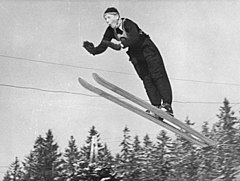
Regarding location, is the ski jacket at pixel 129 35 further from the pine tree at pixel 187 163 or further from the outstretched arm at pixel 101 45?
the pine tree at pixel 187 163

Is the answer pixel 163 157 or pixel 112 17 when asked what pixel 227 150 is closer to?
pixel 163 157

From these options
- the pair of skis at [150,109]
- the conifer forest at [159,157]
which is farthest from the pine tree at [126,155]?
the pair of skis at [150,109]

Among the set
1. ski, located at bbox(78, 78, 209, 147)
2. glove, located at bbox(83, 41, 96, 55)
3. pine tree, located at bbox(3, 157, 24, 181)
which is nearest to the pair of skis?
ski, located at bbox(78, 78, 209, 147)

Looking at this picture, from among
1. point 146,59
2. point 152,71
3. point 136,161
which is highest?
point 136,161

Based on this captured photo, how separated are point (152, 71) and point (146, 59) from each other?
0.20 metres

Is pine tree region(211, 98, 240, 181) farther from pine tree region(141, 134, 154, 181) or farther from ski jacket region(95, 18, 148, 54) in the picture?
ski jacket region(95, 18, 148, 54)

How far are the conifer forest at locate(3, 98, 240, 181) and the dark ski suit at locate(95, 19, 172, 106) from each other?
64.8 ft

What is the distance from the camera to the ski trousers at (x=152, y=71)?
240 inches

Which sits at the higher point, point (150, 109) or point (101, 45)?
point (101, 45)

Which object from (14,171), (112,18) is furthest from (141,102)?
(14,171)

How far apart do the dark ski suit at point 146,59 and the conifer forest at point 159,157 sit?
1975cm

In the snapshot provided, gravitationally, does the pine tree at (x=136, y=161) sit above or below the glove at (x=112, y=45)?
above

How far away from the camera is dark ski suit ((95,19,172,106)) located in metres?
6.07

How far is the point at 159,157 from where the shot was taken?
139ft
